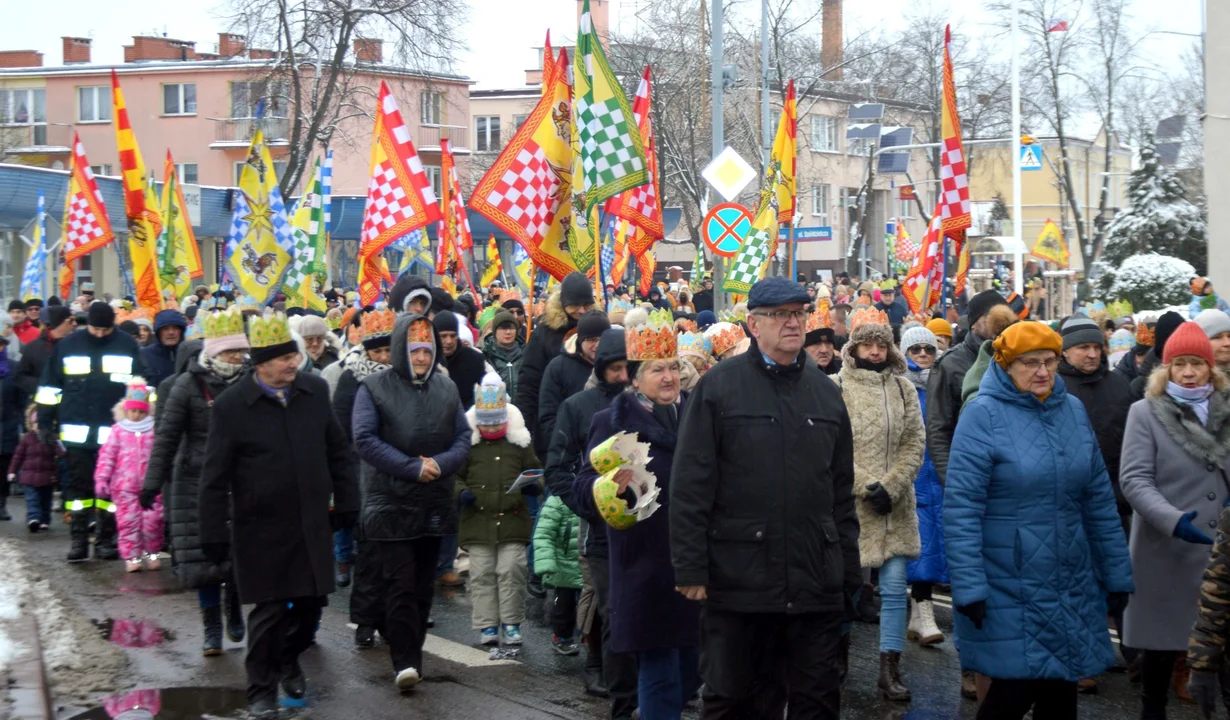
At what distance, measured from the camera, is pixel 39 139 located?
2685 inches

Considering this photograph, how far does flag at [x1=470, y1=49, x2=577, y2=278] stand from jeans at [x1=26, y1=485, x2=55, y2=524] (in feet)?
18.0

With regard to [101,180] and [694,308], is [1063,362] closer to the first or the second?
[694,308]

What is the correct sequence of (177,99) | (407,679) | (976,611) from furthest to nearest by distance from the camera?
(177,99) < (407,679) < (976,611)

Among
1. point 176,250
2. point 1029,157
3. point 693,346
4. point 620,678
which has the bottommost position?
point 620,678

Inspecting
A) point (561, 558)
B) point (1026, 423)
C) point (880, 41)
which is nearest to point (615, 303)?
point (561, 558)

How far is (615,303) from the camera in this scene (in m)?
11.3

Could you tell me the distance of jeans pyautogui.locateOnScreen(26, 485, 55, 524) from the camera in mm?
14273

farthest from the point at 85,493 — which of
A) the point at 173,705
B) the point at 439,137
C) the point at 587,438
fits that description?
the point at 439,137

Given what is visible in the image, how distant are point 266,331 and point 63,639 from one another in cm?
301

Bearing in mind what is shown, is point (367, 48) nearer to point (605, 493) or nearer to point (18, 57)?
point (605, 493)

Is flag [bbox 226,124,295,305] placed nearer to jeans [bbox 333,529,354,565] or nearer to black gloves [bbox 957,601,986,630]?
jeans [bbox 333,529,354,565]

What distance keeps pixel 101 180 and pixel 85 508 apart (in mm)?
24349

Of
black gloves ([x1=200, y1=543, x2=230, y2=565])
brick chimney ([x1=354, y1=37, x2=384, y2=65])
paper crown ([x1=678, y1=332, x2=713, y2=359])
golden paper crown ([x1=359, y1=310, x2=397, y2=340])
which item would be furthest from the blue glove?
brick chimney ([x1=354, y1=37, x2=384, y2=65])

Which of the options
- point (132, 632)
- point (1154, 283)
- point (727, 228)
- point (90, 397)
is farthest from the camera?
point (1154, 283)
